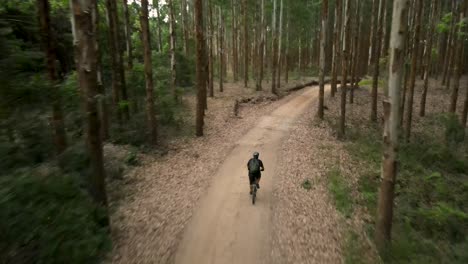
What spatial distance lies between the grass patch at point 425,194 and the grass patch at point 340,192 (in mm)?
484

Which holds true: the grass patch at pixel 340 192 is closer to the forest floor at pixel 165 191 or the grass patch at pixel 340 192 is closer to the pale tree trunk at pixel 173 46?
the forest floor at pixel 165 191

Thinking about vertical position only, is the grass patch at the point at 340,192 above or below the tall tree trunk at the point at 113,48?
below

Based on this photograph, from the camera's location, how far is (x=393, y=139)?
20.6 ft

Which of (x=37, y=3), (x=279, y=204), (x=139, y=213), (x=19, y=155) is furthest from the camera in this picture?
(x=279, y=204)

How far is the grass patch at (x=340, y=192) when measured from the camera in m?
9.08

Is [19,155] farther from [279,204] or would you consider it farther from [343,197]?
[343,197]

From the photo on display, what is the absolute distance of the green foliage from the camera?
11.0 feet

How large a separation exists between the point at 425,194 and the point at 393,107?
6.19 meters

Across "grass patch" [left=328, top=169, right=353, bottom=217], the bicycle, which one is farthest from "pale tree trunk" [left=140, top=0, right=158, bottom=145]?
"grass patch" [left=328, top=169, right=353, bottom=217]

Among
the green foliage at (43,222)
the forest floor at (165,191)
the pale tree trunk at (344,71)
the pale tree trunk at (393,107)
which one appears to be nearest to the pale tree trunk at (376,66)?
the pale tree trunk at (344,71)

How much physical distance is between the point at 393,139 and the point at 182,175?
24.8 ft

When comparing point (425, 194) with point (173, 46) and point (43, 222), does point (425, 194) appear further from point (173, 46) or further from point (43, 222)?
point (173, 46)

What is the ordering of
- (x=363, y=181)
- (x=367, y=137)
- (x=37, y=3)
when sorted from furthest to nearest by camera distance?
(x=367, y=137)
(x=363, y=181)
(x=37, y=3)

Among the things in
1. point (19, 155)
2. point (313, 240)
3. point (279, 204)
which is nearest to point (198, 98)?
point (279, 204)
